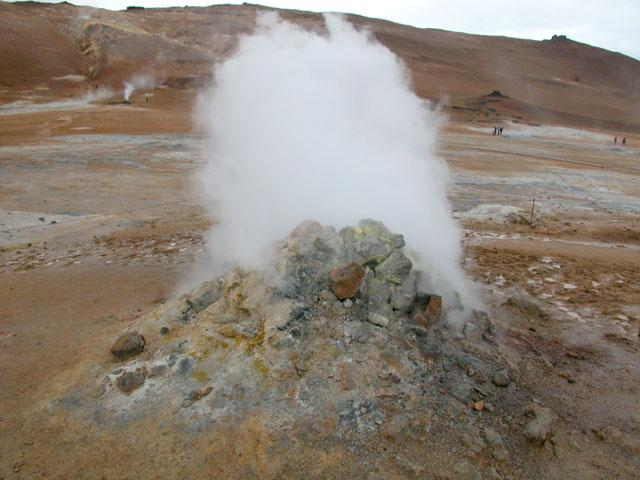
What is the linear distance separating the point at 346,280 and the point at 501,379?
1535 mm

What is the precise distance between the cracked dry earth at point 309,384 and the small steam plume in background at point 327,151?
895mm

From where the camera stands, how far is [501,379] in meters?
4.04

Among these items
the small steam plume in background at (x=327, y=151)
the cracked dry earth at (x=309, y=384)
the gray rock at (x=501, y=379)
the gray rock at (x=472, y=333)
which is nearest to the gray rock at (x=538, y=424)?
the cracked dry earth at (x=309, y=384)

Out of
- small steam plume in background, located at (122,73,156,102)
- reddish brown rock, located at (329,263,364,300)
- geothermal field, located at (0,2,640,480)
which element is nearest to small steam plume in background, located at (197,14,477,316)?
geothermal field, located at (0,2,640,480)

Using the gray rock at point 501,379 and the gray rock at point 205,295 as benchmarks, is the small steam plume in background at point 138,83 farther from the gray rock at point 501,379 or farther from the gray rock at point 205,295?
the gray rock at point 501,379

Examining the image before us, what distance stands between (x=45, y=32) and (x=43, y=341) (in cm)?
4714

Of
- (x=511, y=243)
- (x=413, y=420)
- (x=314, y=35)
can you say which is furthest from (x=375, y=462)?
(x=511, y=243)

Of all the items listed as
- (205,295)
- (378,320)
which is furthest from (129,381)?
(378,320)

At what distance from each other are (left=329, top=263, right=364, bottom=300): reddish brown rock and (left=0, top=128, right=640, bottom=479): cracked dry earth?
9cm

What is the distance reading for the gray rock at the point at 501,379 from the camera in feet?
13.2

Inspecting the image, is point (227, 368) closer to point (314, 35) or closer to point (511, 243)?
point (314, 35)

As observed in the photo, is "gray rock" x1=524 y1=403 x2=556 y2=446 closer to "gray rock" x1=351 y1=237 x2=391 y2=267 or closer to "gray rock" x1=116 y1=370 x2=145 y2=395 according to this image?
"gray rock" x1=351 y1=237 x2=391 y2=267

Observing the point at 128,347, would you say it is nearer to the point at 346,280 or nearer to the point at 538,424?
the point at 346,280

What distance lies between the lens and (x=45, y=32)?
1665 inches
